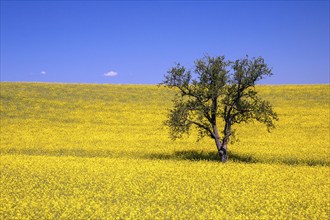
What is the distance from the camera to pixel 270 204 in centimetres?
1266

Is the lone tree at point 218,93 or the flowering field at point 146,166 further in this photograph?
the lone tree at point 218,93

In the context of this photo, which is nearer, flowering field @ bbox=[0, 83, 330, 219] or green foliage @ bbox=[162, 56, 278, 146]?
flowering field @ bbox=[0, 83, 330, 219]

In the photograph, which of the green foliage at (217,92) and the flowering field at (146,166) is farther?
the green foliage at (217,92)

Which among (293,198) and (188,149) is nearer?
(293,198)

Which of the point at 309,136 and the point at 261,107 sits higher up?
the point at 261,107

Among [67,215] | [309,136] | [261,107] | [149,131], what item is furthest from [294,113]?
[67,215]

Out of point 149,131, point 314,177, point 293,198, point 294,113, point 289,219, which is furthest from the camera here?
point 294,113

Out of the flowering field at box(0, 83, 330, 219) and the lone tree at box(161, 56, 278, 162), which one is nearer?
the flowering field at box(0, 83, 330, 219)

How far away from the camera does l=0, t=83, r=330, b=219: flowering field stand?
12312 mm

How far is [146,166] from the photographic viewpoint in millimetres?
19016

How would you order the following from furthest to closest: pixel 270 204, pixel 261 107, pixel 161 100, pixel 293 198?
pixel 161 100, pixel 261 107, pixel 293 198, pixel 270 204

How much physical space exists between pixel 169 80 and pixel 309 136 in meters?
13.1

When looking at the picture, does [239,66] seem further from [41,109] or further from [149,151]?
[41,109]

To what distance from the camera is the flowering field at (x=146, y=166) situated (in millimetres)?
12312
